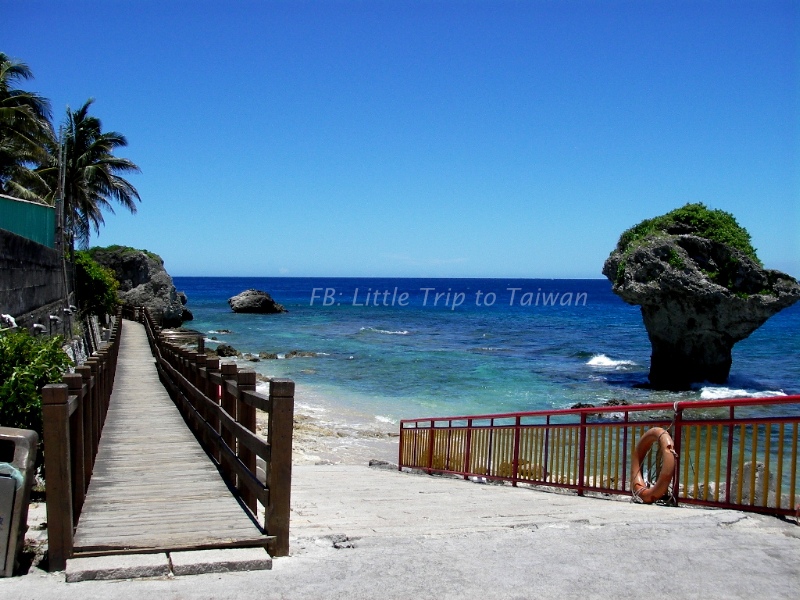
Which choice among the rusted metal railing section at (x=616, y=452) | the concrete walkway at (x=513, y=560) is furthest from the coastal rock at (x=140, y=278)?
the concrete walkway at (x=513, y=560)

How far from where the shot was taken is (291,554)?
16.3 ft

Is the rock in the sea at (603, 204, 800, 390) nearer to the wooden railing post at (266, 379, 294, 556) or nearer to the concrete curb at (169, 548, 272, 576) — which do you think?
the wooden railing post at (266, 379, 294, 556)

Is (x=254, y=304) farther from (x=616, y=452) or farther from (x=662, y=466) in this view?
(x=662, y=466)

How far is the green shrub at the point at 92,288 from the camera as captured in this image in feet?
131

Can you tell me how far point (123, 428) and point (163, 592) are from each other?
7060mm

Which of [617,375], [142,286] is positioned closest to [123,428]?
[617,375]

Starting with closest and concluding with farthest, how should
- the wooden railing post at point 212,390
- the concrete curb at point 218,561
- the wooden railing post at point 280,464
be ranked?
the concrete curb at point 218,561
the wooden railing post at point 280,464
the wooden railing post at point 212,390

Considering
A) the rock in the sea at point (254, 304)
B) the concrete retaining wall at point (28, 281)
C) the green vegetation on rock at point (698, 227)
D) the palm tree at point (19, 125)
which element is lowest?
the rock in the sea at point (254, 304)

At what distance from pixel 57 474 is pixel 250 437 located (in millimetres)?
1369

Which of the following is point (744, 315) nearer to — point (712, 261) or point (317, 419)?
point (712, 261)

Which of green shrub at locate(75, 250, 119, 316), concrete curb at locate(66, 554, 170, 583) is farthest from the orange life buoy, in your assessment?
green shrub at locate(75, 250, 119, 316)

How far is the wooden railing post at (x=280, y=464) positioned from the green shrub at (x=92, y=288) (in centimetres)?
3717

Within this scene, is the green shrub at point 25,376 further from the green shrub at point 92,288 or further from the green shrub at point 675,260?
the green shrub at point 92,288

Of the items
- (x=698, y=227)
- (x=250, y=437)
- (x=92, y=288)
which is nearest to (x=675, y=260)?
(x=698, y=227)
